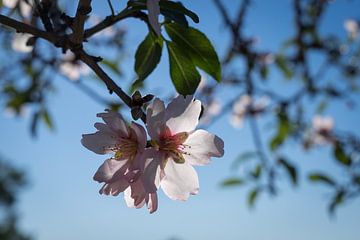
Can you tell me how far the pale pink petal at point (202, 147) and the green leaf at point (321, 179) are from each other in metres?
1.88

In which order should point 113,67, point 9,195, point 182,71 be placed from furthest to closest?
point 9,195
point 113,67
point 182,71

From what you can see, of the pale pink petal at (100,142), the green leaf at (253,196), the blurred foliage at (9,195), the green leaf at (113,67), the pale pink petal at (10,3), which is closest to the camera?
the pale pink petal at (100,142)

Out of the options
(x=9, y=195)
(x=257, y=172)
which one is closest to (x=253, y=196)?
(x=257, y=172)

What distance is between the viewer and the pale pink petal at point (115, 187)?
2.38 feet

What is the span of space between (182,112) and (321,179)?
6.63 feet

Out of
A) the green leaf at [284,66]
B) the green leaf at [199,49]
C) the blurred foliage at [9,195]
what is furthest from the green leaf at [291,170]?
the blurred foliage at [9,195]

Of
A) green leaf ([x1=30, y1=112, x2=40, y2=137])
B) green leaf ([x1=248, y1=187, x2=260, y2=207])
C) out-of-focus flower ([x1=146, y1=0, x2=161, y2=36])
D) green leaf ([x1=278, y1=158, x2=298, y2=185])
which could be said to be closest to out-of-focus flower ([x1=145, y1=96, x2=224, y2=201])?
out-of-focus flower ([x1=146, y1=0, x2=161, y2=36])

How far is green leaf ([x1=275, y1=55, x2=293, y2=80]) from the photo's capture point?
2889 mm

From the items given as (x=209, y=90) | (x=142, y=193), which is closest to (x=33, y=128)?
(x=209, y=90)

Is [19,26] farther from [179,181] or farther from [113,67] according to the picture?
[113,67]

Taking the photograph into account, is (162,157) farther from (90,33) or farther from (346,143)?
(346,143)

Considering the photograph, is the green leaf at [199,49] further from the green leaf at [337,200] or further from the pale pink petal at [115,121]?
the green leaf at [337,200]

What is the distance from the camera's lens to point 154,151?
0.71 m

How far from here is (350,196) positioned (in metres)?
2.36
